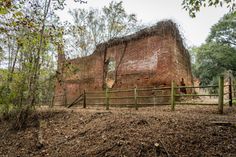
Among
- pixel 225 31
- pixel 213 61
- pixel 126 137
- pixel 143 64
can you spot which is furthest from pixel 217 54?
pixel 126 137

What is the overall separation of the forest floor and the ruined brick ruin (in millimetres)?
4239

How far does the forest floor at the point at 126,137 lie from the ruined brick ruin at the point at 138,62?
424 centimetres

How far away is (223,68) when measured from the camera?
24.0m

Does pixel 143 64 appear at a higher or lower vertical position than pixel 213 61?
lower

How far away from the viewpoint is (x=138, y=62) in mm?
12555

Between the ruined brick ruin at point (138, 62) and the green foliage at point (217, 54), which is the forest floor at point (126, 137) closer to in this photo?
the ruined brick ruin at point (138, 62)

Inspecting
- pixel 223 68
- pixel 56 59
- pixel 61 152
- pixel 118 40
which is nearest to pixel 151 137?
pixel 61 152

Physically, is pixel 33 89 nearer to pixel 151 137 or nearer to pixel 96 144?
pixel 96 144

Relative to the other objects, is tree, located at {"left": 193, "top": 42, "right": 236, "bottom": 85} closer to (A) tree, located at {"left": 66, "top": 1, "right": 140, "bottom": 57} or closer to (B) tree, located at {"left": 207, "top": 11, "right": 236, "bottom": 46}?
(B) tree, located at {"left": 207, "top": 11, "right": 236, "bottom": 46}

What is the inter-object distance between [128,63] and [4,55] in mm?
7590

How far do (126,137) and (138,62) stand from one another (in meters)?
8.47

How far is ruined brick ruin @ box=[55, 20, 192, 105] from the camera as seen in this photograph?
1138cm

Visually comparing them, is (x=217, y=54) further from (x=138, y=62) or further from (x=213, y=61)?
(x=138, y=62)

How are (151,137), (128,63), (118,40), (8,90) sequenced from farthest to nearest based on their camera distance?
(118,40)
(128,63)
(8,90)
(151,137)
